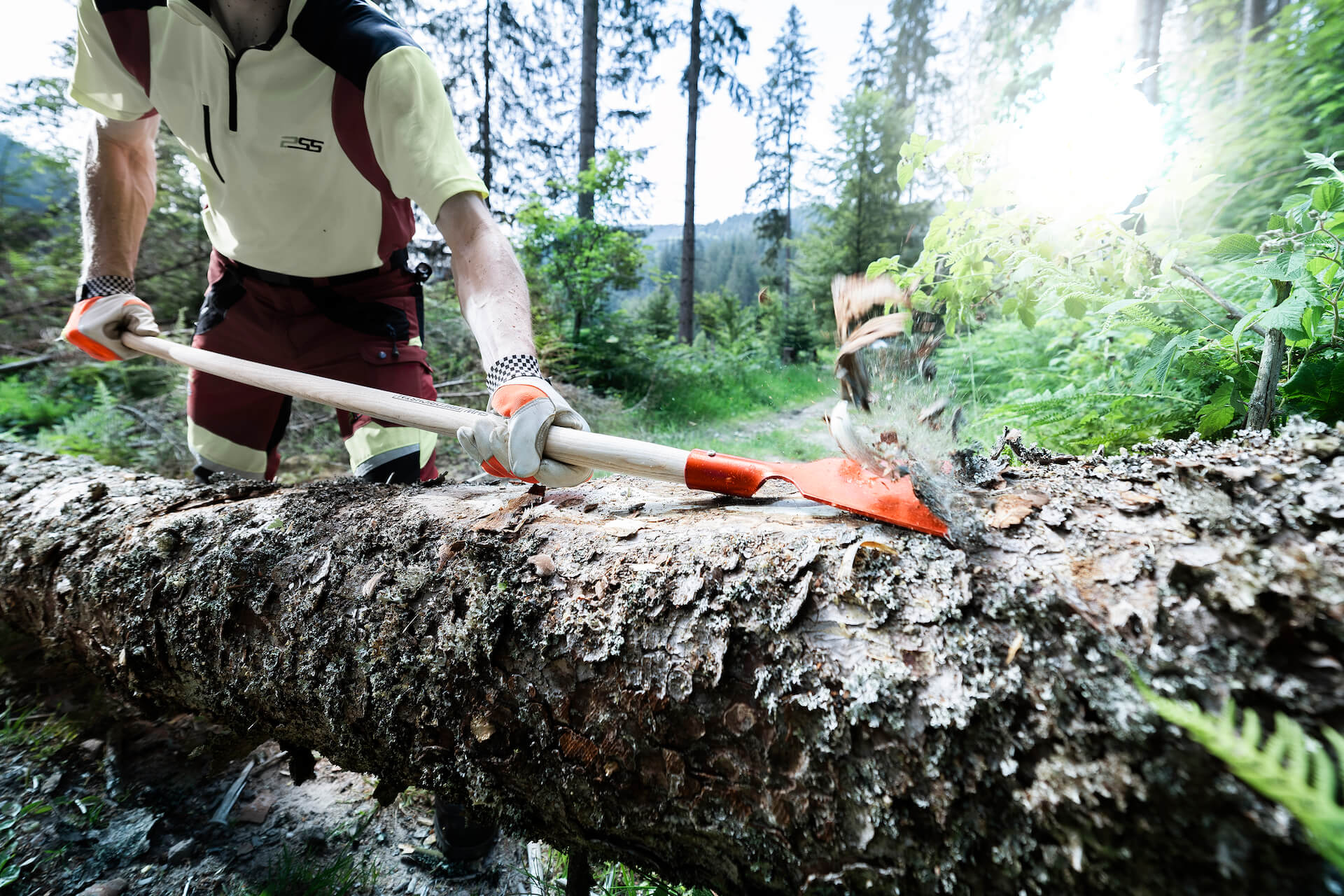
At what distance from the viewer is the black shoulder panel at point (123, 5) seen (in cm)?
196

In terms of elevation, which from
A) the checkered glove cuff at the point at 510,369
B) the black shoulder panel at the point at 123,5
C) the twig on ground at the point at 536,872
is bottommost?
the twig on ground at the point at 536,872

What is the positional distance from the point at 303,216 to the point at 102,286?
1222 millimetres

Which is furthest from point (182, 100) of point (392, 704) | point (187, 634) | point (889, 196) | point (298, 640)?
point (889, 196)

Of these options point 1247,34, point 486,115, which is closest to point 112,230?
point 1247,34

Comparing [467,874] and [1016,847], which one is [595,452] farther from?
[467,874]

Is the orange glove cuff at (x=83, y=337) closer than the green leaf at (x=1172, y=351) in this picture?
No

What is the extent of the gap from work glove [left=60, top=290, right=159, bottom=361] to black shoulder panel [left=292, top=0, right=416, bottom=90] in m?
1.47

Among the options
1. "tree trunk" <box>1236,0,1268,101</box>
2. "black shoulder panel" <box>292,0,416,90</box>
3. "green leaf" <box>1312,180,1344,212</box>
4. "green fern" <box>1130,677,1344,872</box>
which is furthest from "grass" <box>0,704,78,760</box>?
"tree trunk" <box>1236,0,1268,101</box>

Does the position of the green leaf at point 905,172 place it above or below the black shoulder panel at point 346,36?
below

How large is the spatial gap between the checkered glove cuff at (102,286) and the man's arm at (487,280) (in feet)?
6.09

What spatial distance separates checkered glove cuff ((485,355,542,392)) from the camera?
1.60m

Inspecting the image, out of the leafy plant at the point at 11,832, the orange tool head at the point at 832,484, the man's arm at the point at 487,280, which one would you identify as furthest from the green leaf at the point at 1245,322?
the leafy plant at the point at 11,832

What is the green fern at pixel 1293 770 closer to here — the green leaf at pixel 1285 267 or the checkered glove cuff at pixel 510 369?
the green leaf at pixel 1285 267

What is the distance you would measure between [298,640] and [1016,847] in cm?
140
